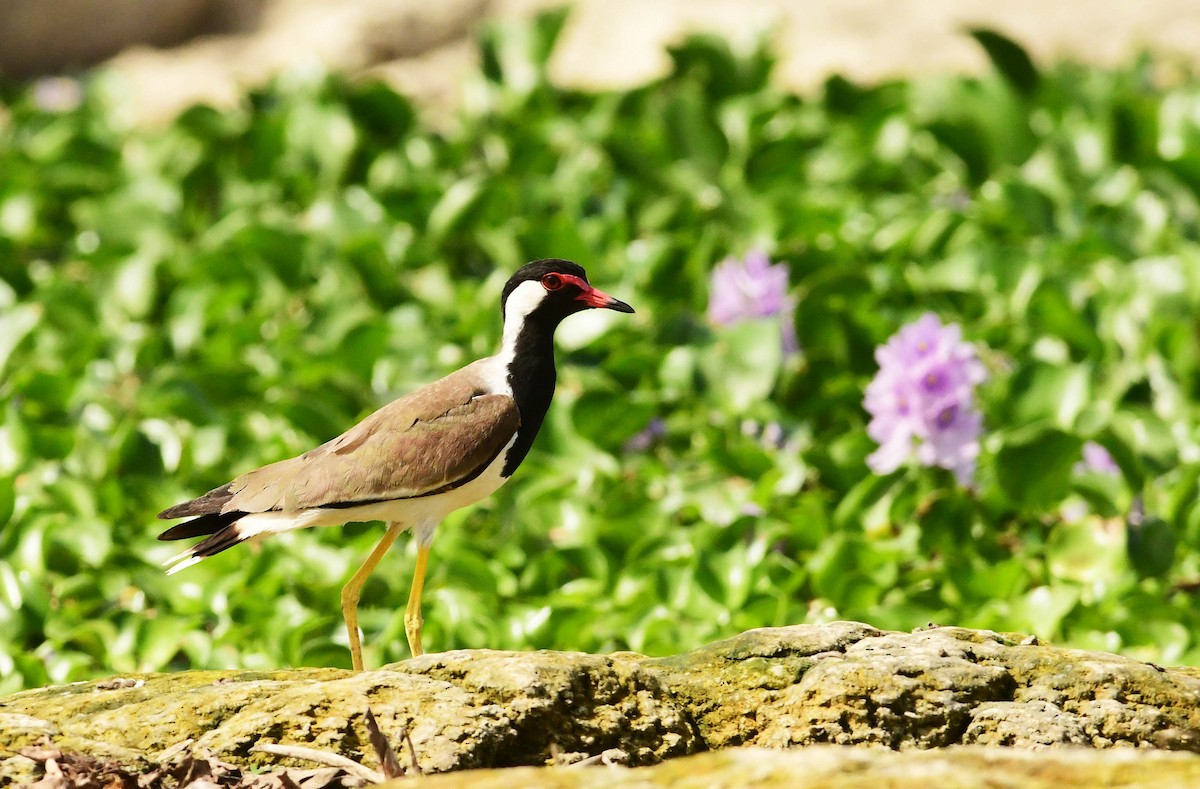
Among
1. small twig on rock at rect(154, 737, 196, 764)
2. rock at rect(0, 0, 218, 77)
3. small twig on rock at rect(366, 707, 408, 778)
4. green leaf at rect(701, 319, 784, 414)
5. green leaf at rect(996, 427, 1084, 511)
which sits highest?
rock at rect(0, 0, 218, 77)

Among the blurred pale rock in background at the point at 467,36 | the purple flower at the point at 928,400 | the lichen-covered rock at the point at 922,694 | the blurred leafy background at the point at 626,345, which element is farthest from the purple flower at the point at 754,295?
the blurred pale rock in background at the point at 467,36

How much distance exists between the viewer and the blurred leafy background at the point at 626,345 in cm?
485

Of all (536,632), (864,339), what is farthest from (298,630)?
(864,339)

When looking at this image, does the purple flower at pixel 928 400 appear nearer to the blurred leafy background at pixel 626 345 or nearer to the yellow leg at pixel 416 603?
the blurred leafy background at pixel 626 345

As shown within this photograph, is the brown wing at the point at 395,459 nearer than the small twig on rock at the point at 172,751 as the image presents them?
No

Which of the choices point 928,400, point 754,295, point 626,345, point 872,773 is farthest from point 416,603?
point 754,295

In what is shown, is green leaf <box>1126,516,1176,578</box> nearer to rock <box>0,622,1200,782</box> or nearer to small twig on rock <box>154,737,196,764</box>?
rock <box>0,622,1200,782</box>

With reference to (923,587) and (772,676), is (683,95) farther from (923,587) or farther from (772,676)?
(772,676)

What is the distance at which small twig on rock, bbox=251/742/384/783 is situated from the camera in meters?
2.68

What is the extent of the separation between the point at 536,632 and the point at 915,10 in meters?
6.56

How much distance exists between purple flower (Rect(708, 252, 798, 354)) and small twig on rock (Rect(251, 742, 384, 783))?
378 cm

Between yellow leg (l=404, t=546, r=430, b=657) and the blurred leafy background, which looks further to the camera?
the blurred leafy background

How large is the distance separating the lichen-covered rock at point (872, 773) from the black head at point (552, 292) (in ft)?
6.79

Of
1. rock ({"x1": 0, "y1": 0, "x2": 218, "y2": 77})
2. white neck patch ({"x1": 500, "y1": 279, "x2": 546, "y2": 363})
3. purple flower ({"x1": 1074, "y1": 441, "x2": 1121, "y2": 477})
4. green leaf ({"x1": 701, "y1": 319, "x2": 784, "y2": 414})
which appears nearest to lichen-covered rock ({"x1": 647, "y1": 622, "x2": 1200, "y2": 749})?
white neck patch ({"x1": 500, "y1": 279, "x2": 546, "y2": 363})
